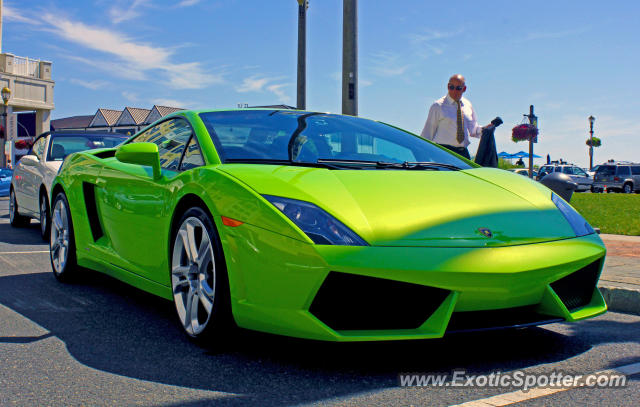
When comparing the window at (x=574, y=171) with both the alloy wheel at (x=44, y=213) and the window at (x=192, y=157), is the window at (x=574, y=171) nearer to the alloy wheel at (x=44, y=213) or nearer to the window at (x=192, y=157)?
the alloy wheel at (x=44, y=213)

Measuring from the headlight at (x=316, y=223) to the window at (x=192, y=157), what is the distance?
2.59 feet

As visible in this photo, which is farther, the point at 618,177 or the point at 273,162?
the point at 618,177

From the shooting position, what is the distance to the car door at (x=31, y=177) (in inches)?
347

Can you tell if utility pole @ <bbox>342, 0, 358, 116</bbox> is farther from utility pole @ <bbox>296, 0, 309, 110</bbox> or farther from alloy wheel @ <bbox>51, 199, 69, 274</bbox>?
utility pole @ <bbox>296, 0, 309, 110</bbox>

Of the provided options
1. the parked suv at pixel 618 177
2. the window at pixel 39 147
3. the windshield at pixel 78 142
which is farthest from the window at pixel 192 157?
the parked suv at pixel 618 177

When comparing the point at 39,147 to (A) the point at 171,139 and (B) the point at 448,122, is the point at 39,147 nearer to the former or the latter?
(B) the point at 448,122

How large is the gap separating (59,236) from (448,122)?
14.3ft

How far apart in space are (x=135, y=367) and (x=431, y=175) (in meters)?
1.71

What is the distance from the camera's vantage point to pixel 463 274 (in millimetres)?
2820

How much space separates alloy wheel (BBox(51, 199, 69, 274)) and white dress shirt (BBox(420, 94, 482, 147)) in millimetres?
4146

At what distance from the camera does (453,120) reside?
778 centimetres

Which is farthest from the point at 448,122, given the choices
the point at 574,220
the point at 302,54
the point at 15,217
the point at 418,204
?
the point at 302,54

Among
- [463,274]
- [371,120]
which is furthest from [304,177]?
[371,120]

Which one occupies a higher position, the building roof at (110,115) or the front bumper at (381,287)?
the building roof at (110,115)
